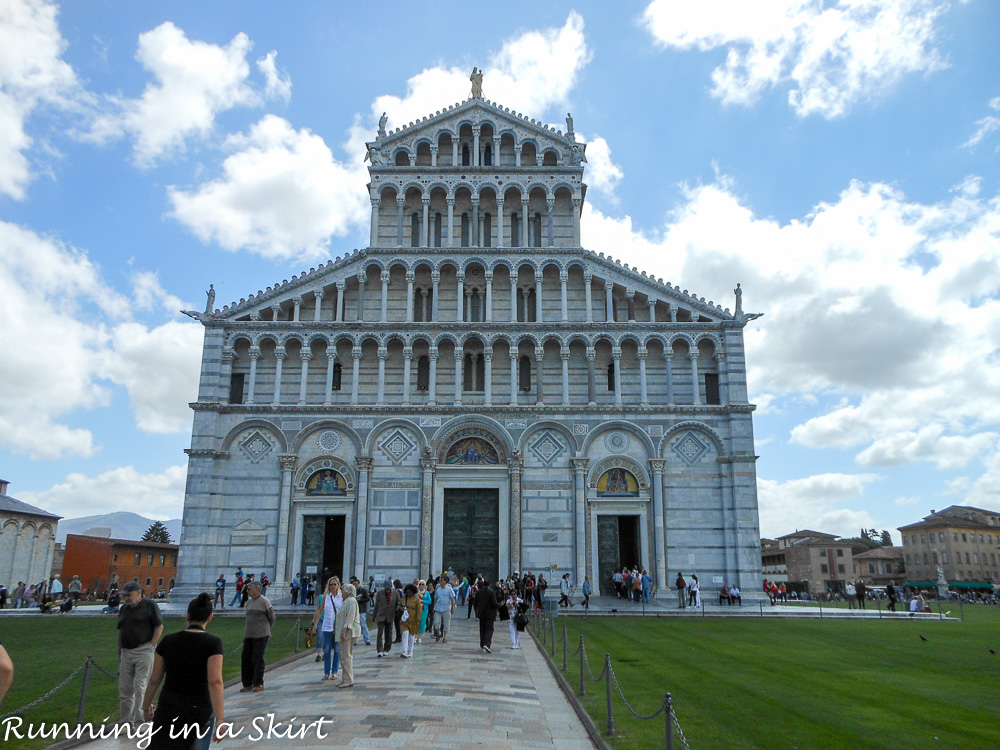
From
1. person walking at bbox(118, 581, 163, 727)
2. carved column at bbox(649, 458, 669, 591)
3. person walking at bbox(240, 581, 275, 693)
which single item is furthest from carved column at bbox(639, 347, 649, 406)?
person walking at bbox(118, 581, 163, 727)

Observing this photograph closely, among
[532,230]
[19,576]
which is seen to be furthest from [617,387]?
[19,576]

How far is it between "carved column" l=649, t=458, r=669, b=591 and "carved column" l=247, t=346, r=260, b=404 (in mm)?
18625

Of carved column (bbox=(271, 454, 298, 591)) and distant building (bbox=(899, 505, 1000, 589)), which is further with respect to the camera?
distant building (bbox=(899, 505, 1000, 589))

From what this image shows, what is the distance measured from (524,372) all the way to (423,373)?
4872mm

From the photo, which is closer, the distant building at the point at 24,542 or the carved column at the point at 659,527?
the carved column at the point at 659,527

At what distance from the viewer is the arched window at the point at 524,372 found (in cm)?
3638

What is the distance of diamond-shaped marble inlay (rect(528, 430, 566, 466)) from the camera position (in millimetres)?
34688

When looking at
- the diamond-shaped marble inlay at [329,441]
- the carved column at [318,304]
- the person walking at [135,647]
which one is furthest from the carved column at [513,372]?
the person walking at [135,647]

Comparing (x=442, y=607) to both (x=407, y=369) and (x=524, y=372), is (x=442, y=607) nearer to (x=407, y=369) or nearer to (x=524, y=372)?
(x=407, y=369)

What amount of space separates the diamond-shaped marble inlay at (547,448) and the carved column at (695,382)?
6525mm

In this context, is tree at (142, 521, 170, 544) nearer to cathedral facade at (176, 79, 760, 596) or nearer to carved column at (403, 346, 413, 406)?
cathedral facade at (176, 79, 760, 596)

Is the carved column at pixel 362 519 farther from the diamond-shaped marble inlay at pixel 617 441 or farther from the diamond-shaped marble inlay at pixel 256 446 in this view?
the diamond-shaped marble inlay at pixel 617 441

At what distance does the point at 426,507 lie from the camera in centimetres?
3394

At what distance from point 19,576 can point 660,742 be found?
2130 inches
